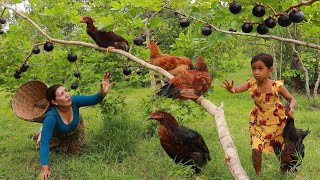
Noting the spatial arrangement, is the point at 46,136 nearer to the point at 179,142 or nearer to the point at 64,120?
the point at 64,120

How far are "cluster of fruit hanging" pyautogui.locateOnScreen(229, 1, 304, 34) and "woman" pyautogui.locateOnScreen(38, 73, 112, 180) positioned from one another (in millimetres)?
2143

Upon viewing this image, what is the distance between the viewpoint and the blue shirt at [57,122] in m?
4.06

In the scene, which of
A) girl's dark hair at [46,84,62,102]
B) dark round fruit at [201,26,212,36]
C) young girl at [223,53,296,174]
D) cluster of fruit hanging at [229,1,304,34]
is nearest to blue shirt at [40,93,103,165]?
girl's dark hair at [46,84,62,102]

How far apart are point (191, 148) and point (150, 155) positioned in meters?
0.82

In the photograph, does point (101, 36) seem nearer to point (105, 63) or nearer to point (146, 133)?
point (105, 63)

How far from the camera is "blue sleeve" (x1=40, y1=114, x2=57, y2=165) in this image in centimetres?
394

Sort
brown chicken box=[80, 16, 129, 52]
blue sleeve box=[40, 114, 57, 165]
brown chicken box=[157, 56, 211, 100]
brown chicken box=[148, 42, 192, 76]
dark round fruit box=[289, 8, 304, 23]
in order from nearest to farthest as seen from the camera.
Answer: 1. dark round fruit box=[289, 8, 304, 23]
2. brown chicken box=[157, 56, 211, 100]
3. blue sleeve box=[40, 114, 57, 165]
4. brown chicken box=[148, 42, 192, 76]
5. brown chicken box=[80, 16, 129, 52]

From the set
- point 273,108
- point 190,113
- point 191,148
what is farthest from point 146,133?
point 273,108

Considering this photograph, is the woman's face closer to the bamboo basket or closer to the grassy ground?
the bamboo basket

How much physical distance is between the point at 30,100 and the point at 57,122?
954 millimetres

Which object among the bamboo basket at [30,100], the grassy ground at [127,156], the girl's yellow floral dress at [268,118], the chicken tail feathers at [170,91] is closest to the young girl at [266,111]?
the girl's yellow floral dress at [268,118]

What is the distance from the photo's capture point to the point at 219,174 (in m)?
4.11

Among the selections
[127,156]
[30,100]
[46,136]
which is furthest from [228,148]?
[30,100]

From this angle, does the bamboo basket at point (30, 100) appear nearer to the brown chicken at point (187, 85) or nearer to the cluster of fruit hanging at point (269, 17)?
the brown chicken at point (187, 85)
